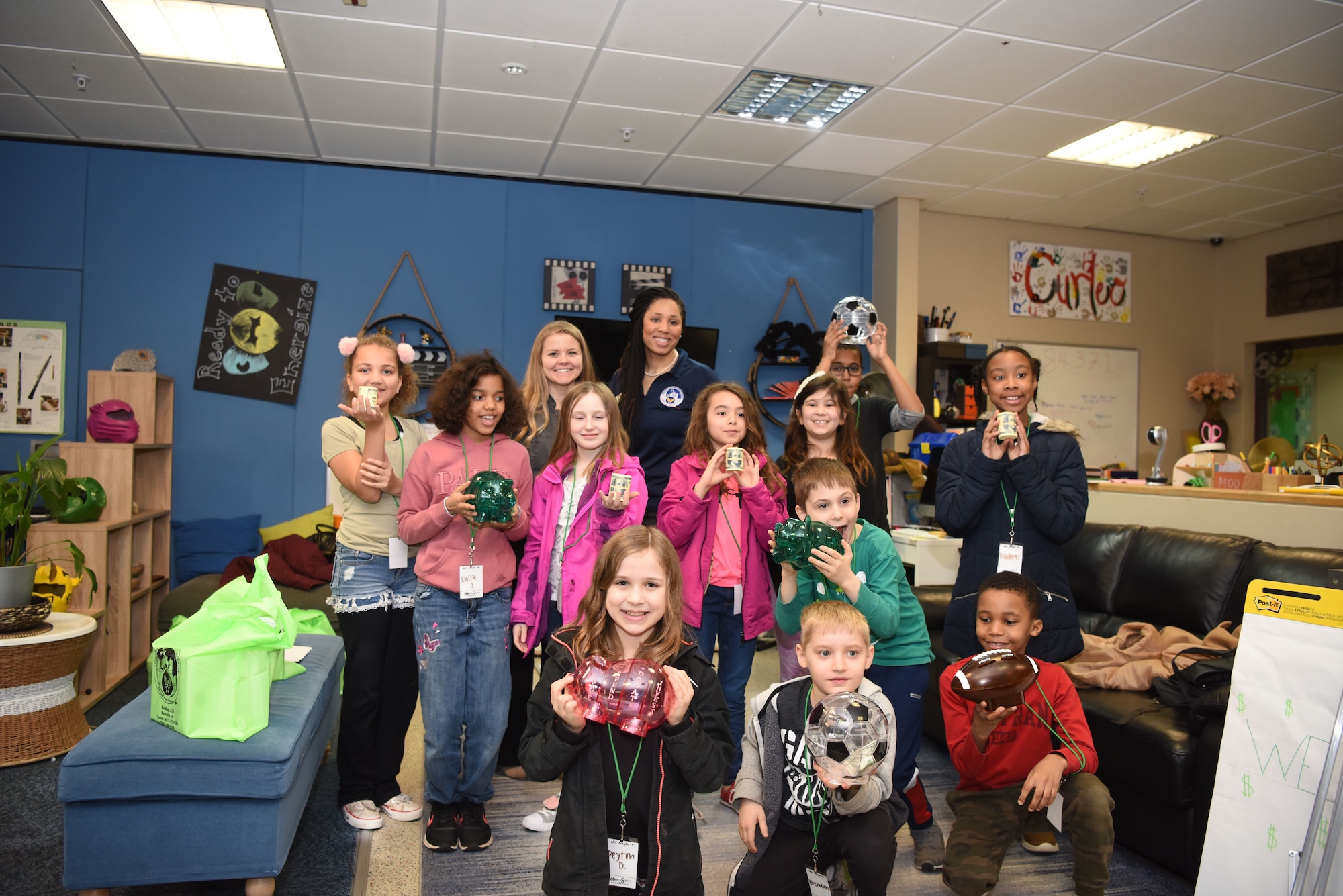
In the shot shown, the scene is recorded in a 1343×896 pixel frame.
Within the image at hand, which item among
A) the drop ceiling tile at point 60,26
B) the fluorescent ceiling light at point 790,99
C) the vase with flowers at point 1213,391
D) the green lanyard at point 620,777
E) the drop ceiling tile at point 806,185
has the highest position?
the drop ceiling tile at point 806,185

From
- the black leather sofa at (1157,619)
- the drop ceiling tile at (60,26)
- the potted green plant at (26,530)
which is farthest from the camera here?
the drop ceiling tile at (60,26)

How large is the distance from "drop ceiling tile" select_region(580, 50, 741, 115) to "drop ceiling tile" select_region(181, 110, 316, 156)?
1.77m

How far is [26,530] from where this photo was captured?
3248 mm

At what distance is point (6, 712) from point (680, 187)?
462 centimetres

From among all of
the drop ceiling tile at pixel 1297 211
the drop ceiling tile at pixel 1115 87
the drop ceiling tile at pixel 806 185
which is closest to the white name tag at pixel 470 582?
the drop ceiling tile at pixel 1115 87

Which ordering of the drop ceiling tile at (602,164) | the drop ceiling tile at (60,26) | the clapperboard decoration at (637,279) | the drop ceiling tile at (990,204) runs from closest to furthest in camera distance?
the drop ceiling tile at (60,26) < the drop ceiling tile at (602,164) < the clapperboard decoration at (637,279) < the drop ceiling tile at (990,204)

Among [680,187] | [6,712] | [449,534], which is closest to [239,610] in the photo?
[449,534]

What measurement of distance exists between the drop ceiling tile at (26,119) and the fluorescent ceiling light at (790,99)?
3.65 metres

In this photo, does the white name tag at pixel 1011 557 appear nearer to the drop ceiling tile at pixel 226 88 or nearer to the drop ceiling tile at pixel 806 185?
Answer: the drop ceiling tile at pixel 806 185

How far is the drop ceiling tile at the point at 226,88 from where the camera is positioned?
3.98 m

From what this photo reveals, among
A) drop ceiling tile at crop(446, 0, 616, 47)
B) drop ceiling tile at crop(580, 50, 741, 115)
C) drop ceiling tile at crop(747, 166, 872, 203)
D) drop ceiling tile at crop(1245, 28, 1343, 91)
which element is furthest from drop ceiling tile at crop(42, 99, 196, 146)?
drop ceiling tile at crop(1245, 28, 1343, 91)

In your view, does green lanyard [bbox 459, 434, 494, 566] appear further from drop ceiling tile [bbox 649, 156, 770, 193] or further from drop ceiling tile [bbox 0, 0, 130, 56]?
drop ceiling tile [bbox 649, 156, 770, 193]

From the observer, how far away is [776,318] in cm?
603

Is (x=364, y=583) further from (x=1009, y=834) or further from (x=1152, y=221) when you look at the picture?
(x=1152, y=221)
